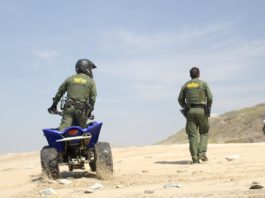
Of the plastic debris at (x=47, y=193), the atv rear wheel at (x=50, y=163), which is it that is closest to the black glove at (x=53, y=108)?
the atv rear wheel at (x=50, y=163)

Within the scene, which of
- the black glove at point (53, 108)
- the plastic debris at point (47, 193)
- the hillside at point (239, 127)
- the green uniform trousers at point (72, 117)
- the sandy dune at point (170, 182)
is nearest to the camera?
the sandy dune at point (170, 182)

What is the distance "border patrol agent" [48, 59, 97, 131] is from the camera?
9.49 meters

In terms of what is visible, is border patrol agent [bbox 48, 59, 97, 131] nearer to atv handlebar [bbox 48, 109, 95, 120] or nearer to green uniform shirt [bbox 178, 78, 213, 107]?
atv handlebar [bbox 48, 109, 95, 120]

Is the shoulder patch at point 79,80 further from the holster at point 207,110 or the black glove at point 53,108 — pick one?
the holster at point 207,110

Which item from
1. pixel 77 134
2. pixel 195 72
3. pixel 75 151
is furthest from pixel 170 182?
pixel 195 72

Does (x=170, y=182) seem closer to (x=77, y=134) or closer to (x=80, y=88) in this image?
(x=77, y=134)

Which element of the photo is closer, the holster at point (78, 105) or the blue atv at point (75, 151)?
the blue atv at point (75, 151)

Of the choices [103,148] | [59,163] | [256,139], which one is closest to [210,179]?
[103,148]

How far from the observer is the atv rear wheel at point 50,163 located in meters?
9.16

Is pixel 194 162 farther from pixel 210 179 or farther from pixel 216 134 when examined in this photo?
pixel 216 134

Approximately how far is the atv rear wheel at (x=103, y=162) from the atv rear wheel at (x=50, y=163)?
683 millimetres

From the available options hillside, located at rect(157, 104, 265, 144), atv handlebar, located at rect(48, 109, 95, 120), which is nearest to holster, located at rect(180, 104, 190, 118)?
atv handlebar, located at rect(48, 109, 95, 120)

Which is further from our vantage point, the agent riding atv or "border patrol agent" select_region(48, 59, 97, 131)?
"border patrol agent" select_region(48, 59, 97, 131)

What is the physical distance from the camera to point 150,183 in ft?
26.6
